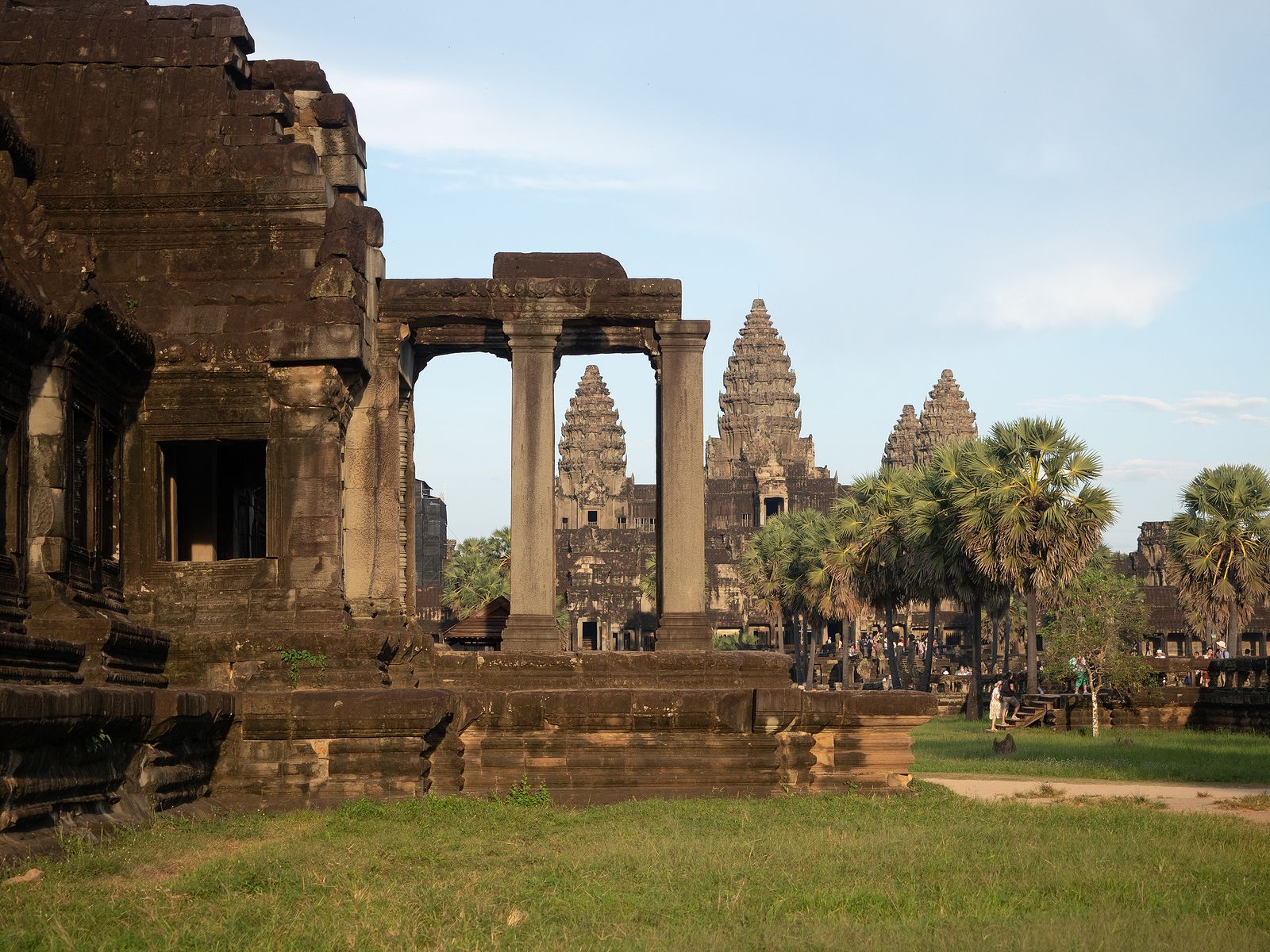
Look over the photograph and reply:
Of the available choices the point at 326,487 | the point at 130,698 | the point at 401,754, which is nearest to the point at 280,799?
the point at 401,754

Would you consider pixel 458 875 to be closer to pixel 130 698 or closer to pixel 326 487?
pixel 130 698

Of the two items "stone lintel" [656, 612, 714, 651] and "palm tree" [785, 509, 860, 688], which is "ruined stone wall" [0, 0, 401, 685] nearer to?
"stone lintel" [656, 612, 714, 651]

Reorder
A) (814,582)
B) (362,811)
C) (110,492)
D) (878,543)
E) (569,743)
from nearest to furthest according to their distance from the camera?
(362,811), (569,743), (110,492), (878,543), (814,582)

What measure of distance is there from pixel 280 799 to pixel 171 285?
575cm

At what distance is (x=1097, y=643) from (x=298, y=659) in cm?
2511

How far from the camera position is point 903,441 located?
151 meters

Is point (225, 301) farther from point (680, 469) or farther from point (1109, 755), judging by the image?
point (1109, 755)

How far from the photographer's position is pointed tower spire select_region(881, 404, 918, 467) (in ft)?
490

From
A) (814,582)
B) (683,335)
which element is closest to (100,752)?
(683,335)

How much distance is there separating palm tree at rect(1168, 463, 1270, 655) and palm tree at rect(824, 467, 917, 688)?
7.53 meters

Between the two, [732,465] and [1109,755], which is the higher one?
[732,465]

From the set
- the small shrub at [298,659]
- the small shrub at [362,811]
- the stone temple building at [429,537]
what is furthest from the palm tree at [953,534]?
the stone temple building at [429,537]

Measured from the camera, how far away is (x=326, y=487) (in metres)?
14.9

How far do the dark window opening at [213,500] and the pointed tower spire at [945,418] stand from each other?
122202mm
